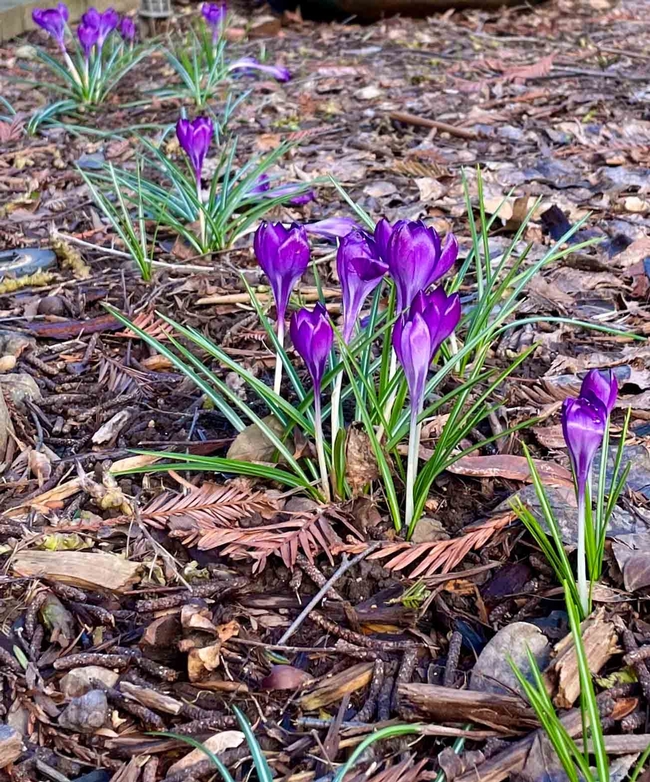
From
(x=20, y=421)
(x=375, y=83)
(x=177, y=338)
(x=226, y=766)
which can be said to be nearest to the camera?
(x=226, y=766)

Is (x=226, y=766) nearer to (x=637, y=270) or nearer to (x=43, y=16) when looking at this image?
(x=637, y=270)

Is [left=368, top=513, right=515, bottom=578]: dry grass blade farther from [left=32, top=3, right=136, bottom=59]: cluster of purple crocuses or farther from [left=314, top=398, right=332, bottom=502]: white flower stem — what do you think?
[left=32, top=3, right=136, bottom=59]: cluster of purple crocuses

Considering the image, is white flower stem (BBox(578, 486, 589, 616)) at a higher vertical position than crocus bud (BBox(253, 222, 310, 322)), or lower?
lower

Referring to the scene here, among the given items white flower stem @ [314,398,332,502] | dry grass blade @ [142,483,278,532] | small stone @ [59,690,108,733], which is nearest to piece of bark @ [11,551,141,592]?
dry grass blade @ [142,483,278,532]

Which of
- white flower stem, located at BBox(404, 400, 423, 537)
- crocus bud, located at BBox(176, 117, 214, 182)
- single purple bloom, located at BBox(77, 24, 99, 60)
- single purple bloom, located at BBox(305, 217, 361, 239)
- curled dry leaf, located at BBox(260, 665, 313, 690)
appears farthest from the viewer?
single purple bloom, located at BBox(77, 24, 99, 60)

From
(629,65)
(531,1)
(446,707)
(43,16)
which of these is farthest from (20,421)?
(531,1)

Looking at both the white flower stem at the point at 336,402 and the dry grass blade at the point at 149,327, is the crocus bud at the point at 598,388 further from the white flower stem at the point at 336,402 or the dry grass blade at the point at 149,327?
the dry grass blade at the point at 149,327

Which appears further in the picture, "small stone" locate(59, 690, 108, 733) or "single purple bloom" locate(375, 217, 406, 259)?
"single purple bloom" locate(375, 217, 406, 259)
